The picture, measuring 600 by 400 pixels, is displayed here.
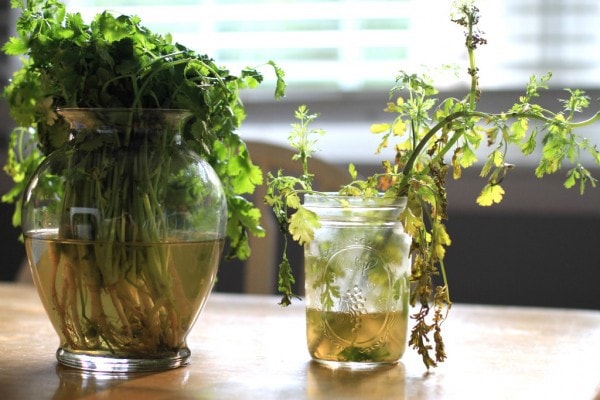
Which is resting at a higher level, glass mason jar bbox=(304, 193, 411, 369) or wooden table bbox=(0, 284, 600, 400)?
glass mason jar bbox=(304, 193, 411, 369)

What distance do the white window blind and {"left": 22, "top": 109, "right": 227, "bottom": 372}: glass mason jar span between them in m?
1.41

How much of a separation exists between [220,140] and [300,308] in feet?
1.49

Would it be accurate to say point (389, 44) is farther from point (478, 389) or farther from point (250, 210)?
point (478, 389)

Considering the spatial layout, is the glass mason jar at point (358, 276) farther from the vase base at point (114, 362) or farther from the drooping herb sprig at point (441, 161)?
the vase base at point (114, 362)

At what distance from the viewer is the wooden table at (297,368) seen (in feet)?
2.41

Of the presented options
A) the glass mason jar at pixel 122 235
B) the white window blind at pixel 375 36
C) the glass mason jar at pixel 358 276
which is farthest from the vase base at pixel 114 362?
the white window blind at pixel 375 36

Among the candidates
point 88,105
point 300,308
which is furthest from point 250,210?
point 300,308

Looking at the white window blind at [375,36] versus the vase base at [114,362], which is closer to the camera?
the vase base at [114,362]

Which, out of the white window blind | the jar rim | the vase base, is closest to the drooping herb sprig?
the jar rim

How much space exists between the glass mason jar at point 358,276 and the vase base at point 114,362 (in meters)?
0.13

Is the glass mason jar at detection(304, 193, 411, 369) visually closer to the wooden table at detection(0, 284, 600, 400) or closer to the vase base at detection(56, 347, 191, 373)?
the wooden table at detection(0, 284, 600, 400)

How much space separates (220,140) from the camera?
34.0 inches

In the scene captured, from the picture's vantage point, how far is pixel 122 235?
2.53ft

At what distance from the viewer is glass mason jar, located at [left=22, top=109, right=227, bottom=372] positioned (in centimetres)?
77
